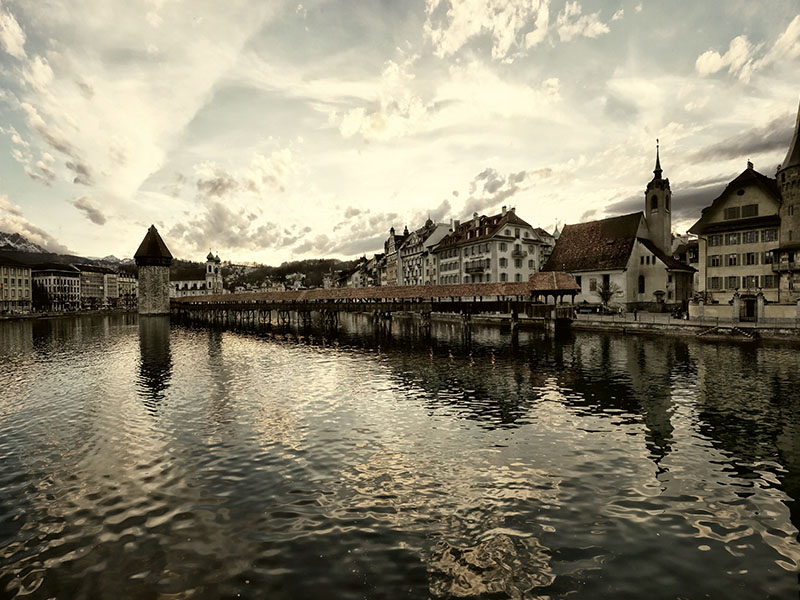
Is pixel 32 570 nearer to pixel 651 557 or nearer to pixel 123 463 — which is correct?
pixel 123 463

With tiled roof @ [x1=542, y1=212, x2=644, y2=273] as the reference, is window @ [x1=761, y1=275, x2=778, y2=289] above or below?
below

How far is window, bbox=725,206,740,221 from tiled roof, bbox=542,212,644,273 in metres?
11.1

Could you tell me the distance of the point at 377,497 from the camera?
923 cm

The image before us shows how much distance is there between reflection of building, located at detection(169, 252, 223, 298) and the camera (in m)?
160

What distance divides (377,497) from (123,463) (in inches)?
288

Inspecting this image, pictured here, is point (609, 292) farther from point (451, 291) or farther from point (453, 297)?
point (451, 291)

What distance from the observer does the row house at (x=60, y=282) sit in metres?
135

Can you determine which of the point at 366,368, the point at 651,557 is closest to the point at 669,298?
the point at 366,368

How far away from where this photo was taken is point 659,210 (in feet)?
183

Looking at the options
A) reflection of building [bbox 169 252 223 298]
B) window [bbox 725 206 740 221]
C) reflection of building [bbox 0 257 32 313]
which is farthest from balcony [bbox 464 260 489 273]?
reflection of building [bbox 169 252 223 298]

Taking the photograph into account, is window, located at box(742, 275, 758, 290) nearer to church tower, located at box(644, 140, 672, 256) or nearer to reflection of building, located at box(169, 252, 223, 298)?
church tower, located at box(644, 140, 672, 256)

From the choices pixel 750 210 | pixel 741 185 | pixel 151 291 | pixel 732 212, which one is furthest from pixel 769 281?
pixel 151 291

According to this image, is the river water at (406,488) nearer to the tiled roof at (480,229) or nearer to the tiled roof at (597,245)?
the tiled roof at (597,245)

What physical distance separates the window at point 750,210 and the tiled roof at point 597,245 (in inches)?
489
